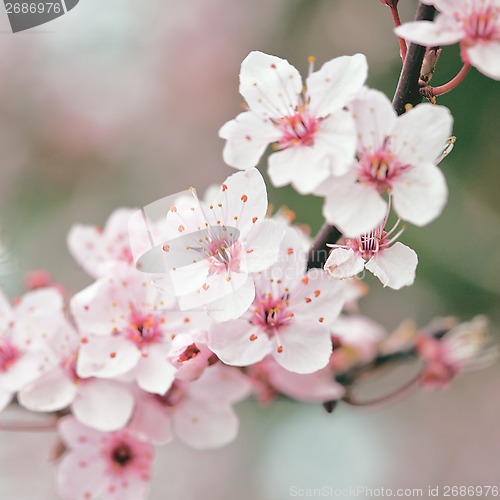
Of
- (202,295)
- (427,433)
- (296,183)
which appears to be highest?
(296,183)

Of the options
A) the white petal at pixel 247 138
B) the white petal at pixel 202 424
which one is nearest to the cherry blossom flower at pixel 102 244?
the white petal at pixel 202 424

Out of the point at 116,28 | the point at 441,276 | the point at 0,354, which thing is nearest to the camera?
the point at 0,354

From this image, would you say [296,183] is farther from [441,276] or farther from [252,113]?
[441,276]

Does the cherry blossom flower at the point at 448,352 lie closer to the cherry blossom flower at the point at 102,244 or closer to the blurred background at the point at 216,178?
Answer: the cherry blossom flower at the point at 102,244

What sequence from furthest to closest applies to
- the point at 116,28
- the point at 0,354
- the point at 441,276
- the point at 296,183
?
1. the point at 116,28
2. the point at 441,276
3. the point at 0,354
4. the point at 296,183

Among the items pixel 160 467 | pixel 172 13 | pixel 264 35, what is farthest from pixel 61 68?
pixel 160 467

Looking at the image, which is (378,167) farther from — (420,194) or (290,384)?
(290,384)

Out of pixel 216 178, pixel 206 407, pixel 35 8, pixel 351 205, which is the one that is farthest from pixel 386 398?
pixel 216 178

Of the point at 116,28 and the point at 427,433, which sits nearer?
the point at 116,28
